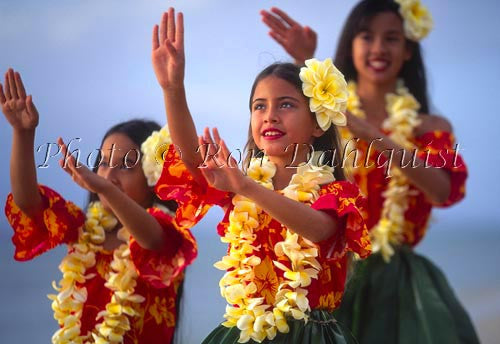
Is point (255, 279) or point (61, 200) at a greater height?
point (61, 200)

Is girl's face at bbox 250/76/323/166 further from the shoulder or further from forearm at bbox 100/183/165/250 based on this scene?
the shoulder

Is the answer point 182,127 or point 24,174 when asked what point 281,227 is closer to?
point 182,127

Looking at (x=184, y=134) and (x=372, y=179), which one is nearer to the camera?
(x=184, y=134)

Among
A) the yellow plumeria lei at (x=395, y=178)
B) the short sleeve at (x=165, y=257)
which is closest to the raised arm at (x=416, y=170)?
the yellow plumeria lei at (x=395, y=178)

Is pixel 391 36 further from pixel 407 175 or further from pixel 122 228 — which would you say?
pixel 122 228

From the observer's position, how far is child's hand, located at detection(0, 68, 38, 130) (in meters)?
2.48

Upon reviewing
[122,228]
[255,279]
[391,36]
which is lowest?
[255,279]

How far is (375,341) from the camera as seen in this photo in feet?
9.43

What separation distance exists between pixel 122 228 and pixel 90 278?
0.18 meters

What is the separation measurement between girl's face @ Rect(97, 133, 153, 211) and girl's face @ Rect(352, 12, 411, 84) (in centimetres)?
101

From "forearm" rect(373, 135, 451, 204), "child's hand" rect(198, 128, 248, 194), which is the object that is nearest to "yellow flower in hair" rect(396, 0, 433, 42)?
"forearm" rect(373, 135, 451, 204)

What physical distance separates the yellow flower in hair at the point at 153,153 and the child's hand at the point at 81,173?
32 centimetres

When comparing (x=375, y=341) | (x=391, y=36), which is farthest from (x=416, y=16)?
(x=375, y=341)

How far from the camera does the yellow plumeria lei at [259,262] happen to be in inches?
79.8
